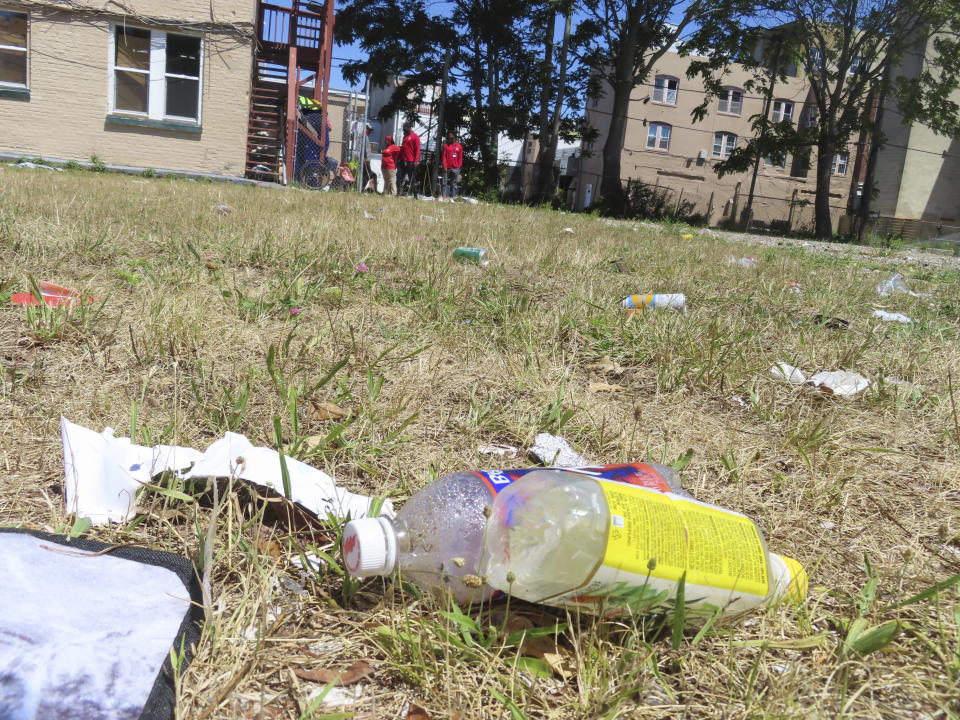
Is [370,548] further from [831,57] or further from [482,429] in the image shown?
[831,57]

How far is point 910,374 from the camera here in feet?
9.07

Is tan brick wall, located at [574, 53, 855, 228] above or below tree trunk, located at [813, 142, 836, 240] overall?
above

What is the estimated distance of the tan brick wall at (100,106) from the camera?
13.3m

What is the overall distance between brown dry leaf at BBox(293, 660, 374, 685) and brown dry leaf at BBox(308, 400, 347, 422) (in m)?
0.93

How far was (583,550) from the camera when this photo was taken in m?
1.21

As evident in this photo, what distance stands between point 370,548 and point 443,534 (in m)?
0.19

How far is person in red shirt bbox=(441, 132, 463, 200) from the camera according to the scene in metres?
17.6

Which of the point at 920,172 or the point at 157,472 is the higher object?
the point at 920,172

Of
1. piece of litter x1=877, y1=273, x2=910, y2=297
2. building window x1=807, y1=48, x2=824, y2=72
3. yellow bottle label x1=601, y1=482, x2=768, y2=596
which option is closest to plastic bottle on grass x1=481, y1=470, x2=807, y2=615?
yellow bottle label x1=601, y1=482, x2=768, y2=596

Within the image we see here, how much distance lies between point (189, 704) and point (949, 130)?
79.7 feet

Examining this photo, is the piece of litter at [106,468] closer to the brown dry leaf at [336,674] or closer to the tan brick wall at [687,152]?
the brown dry leaf at [336,674]

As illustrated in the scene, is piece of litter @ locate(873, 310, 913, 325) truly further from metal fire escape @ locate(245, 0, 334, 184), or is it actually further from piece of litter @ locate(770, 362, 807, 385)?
metal fire escape @ locate(245, 0, 334, 184)

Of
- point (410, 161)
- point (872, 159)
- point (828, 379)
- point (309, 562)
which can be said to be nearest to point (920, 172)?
point (872, 159)

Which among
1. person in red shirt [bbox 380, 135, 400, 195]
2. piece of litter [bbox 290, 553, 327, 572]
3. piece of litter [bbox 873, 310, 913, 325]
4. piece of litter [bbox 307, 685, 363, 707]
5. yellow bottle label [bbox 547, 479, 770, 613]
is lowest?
piece of litter [bbox 307, 685, 363, 707]
